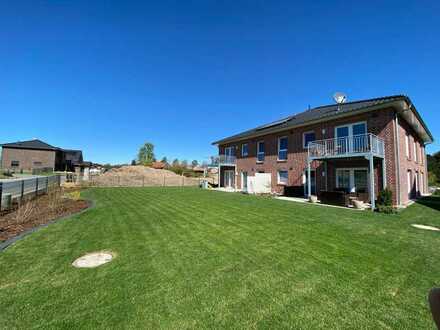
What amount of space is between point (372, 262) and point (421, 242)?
2397mm

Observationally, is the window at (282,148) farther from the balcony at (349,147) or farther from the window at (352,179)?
the window at (352,179)

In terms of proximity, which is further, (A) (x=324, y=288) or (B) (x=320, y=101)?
→ (B) (x=320, y=101)

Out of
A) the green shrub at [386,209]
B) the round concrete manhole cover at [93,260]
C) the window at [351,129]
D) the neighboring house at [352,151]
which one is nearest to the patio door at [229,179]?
the neighboring house at [352,151]

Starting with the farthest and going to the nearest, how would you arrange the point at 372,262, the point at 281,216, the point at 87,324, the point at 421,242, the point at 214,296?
the point at 281,216
the point at 421,242
the point at 372,262
the point at 214,296
the point at 87,324

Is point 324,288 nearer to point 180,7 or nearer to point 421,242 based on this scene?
point 421,242

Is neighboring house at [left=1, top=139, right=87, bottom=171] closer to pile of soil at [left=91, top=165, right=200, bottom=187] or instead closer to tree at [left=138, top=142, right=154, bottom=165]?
pile of soil at [left=91, top=165, right=200, bottom=187]

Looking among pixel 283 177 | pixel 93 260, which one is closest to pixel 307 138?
pixel 283 177

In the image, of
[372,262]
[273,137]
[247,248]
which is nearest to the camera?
[372,262]

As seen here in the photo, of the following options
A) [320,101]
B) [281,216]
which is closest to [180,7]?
[281,216]

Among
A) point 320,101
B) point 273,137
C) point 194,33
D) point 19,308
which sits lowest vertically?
point 19,308

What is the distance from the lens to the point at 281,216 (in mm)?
7844

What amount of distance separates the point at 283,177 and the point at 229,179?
28.8 ft

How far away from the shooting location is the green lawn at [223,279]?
2.38m

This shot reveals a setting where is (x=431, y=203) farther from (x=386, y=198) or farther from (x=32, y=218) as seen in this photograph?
(x=32, y=218)
